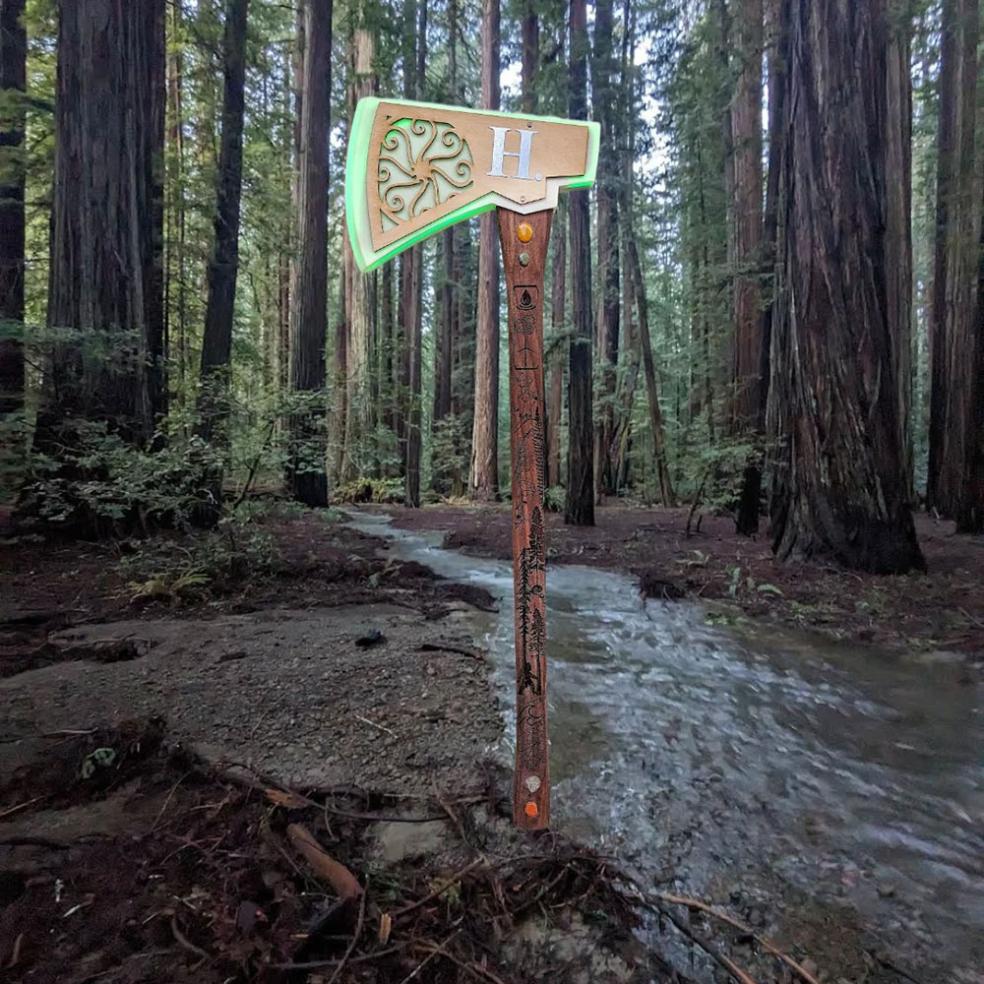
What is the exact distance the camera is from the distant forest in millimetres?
5652

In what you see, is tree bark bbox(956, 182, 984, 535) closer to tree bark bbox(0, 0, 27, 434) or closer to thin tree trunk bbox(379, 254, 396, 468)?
thin tree trunk bbox(379, 254, 396, 468)

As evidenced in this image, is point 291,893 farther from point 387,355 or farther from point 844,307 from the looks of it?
point 387,355

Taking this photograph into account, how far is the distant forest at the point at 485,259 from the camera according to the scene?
5652 mm

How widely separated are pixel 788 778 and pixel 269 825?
203 centimetres

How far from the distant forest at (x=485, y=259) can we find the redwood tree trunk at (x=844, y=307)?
0.02m

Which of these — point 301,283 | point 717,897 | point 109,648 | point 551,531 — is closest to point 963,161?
point 551,531

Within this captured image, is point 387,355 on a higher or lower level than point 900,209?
lower

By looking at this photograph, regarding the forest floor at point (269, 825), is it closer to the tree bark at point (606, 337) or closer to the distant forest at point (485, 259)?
the distant forest at point (485, 259)

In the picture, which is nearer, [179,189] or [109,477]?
[109,477]

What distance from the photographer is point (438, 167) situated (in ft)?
6.25

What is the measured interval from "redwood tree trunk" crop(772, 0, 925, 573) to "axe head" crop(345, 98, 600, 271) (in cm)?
487

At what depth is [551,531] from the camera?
969 centimetres

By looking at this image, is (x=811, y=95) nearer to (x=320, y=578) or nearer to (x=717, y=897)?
(x=320, y=578)

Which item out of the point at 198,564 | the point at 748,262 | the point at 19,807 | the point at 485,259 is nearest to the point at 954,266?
the point at 748,262
